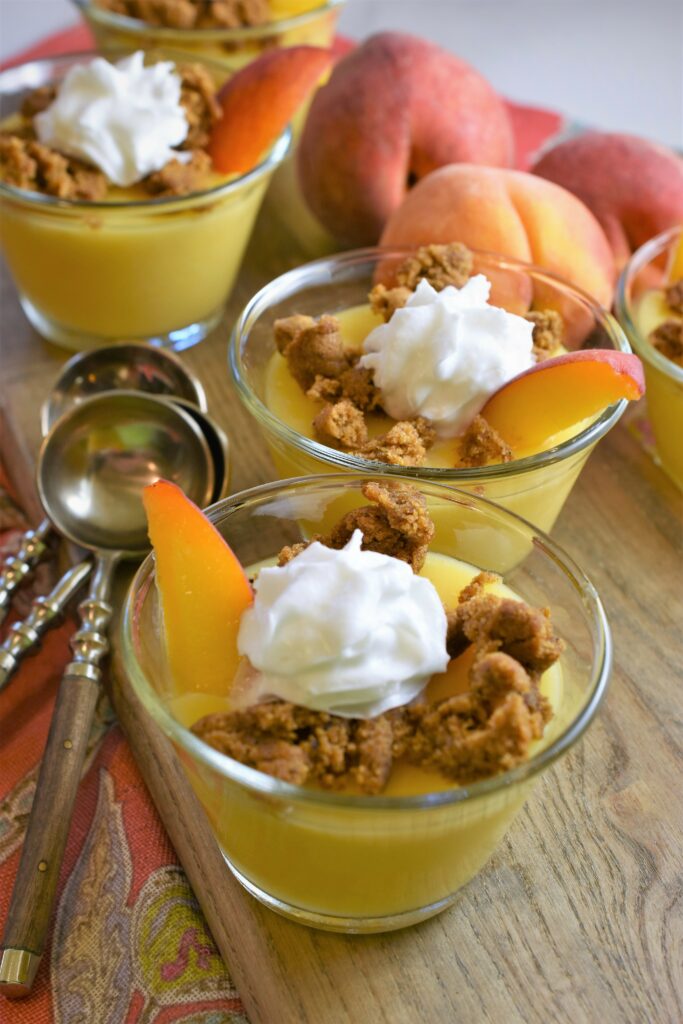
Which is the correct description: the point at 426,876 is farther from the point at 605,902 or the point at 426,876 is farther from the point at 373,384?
the point at 373,384

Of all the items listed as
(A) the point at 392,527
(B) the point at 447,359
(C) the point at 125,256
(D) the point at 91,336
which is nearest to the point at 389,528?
(A) the point at 392,527

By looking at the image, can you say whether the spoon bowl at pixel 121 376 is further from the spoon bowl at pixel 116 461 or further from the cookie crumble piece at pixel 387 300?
the cookie crumble piece at pixel 387 300

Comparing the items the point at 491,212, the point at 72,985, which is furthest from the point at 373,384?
the point at 72,985

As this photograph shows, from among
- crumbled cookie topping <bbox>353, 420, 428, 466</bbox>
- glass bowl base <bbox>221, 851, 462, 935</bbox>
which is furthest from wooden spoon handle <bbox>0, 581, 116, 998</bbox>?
crumbled cookie topping <bbox>353, 420, 428, 466</bbox>

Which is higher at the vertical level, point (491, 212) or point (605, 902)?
point (491, 212)

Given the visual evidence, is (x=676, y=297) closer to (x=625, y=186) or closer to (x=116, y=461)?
(x=625, y=186)

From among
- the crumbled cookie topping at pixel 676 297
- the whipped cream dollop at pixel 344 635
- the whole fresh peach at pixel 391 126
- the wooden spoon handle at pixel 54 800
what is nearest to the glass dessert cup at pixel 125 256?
the whole fresh peach at pixel 391 126

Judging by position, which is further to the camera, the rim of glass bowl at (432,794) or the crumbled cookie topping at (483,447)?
the crumbled cookie topping at (483,447)
